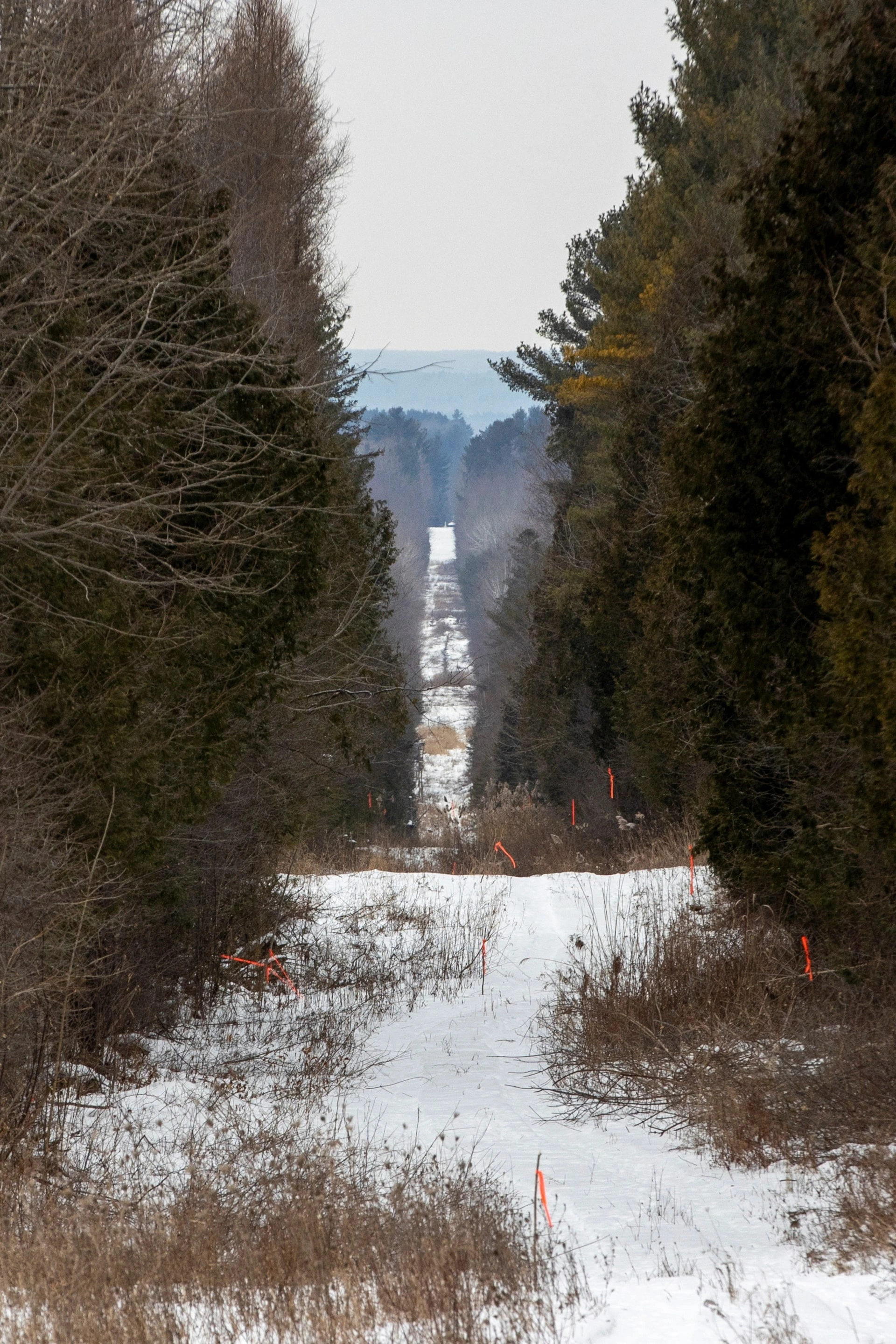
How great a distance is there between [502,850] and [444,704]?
56.7 m

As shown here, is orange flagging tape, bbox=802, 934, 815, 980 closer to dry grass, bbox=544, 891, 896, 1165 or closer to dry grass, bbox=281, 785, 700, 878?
dry grass, bbox=544, 891, 896, 1165

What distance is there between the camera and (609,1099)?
9.16m

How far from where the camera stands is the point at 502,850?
2645 cm

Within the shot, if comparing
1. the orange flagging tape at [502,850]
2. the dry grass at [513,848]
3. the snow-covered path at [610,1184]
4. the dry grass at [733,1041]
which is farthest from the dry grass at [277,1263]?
the orange flagging tape at [502,850]

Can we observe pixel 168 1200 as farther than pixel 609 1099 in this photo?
No

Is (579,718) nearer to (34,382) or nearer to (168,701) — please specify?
(168,701)

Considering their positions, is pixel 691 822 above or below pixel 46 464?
below

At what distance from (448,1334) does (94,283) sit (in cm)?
781

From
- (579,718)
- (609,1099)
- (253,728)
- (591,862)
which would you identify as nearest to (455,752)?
(579,718)

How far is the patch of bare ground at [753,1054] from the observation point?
6566 millimetres

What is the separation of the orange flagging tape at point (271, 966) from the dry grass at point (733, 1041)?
125 inches

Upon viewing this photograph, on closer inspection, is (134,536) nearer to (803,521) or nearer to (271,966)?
(803,521)

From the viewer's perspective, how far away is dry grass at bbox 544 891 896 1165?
299 inches

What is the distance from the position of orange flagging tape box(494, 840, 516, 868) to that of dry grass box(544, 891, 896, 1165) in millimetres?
12259
